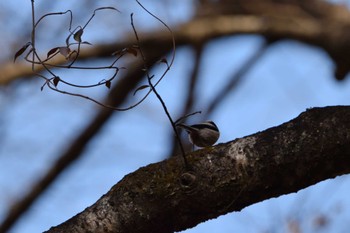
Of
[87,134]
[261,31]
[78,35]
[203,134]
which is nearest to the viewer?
[78,35]

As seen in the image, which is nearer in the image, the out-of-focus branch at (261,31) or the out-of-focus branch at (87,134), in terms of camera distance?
the out-of-focus branch at (261,31)

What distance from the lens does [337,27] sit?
6117mm

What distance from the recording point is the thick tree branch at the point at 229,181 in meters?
2.55

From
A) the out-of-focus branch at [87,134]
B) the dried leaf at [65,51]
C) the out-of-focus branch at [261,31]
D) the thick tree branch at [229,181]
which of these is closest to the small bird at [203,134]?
the thick tree branch at [229,181]

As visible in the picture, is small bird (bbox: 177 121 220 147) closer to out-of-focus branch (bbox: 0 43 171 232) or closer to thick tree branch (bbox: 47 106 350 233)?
thick tree branch (bbox: 47 106 350 233)

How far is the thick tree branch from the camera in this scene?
255 cm

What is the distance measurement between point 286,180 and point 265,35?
3.98 meters

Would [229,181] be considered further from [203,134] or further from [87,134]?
[87,134]

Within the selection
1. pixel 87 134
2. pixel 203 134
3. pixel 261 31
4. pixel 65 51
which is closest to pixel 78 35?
pixel 65 51

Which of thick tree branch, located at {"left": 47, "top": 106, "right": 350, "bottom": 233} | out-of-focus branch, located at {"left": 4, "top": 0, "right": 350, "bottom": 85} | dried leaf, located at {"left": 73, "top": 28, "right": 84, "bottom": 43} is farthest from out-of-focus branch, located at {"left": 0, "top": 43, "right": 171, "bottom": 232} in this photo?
thick tree branch, located at {"left": 47, "top": 106, "right": 350, "bottom": 233}

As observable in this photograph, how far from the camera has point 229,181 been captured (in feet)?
8.45

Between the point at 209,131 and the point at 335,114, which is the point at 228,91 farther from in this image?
the point at 335,114

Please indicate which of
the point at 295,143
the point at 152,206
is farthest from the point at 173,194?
the point at 295,143

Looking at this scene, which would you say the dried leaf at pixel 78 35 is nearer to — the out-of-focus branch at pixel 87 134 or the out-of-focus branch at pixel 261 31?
the out-of-focus branch at pixel 261 31
